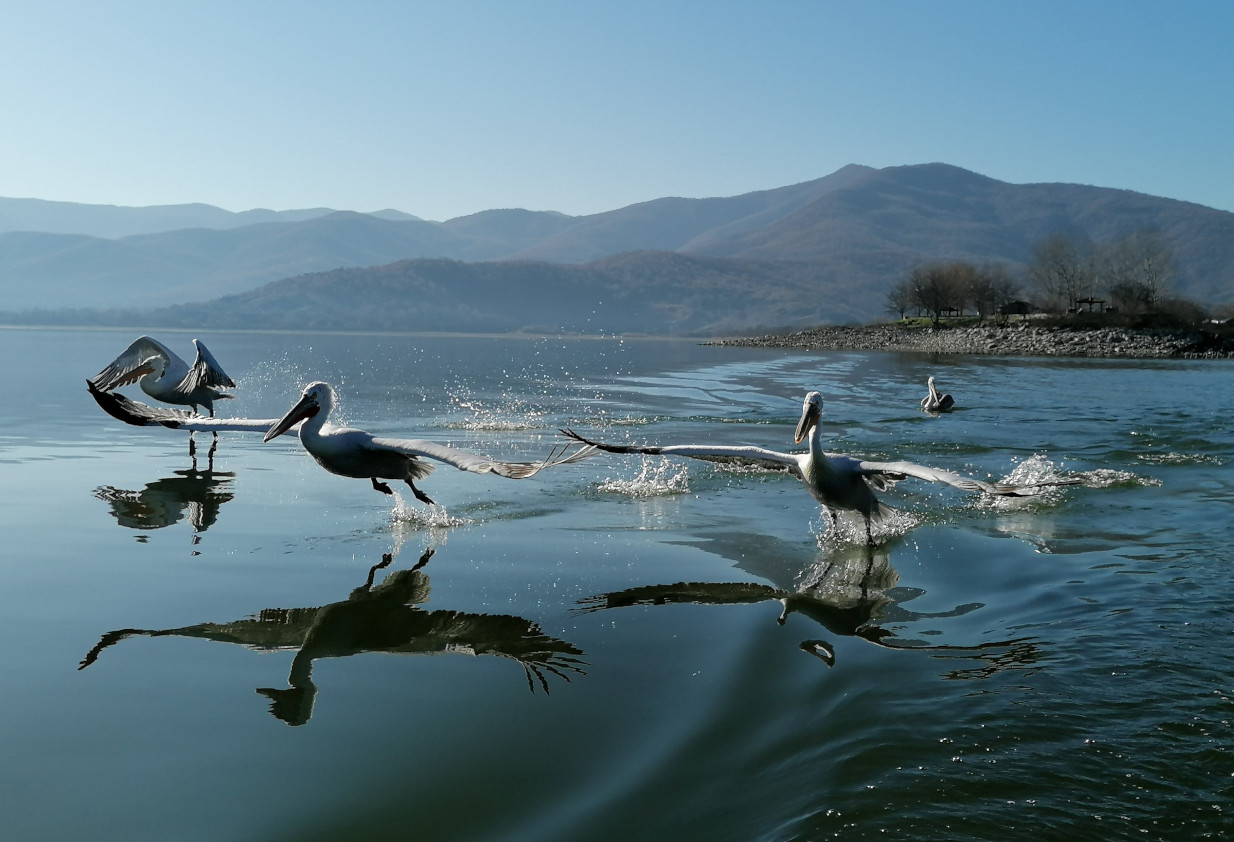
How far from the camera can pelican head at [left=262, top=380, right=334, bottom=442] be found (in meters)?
12.2

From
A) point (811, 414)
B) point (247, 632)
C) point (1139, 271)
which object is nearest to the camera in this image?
point (247, 632)

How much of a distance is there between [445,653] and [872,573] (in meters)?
5.79

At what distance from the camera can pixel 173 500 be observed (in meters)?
15.2

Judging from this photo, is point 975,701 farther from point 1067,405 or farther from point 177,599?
point 1067,405

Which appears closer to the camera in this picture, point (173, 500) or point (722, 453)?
point (722, 453)

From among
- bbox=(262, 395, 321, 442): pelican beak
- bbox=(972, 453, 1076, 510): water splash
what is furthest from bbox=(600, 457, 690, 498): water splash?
bbox=(262, 395, 321, 442): pelican beak

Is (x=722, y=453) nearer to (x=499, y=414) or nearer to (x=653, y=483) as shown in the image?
(x=653, y=483)

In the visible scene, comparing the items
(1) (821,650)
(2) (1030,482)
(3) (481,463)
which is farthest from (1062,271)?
(3) (481,463)

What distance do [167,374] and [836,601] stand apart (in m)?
16.0

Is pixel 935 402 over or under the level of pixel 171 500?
over

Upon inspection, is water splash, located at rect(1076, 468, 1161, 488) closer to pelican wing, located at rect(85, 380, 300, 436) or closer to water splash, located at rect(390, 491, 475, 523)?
water splash, located at rect(390, 491, 475, 523)

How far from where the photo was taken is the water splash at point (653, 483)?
17.0m

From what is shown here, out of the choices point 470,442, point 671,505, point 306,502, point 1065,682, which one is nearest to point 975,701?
point 1065,682

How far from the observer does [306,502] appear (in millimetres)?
15219
